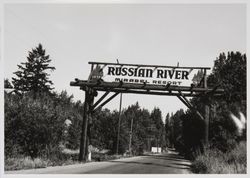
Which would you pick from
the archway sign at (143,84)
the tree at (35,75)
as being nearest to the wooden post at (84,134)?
the archway sign at (143,84)

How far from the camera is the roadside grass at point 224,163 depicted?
14930mm

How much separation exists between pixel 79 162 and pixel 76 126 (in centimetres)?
2282

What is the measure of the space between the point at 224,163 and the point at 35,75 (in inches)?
1768

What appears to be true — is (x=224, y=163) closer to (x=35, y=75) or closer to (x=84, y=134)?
(x=84, y=134)

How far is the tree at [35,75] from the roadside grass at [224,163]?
130 ft

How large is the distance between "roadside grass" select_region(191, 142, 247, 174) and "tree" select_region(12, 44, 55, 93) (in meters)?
39.5

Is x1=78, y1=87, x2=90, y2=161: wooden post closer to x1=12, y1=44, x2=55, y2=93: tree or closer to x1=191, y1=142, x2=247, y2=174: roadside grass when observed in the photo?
x1=191, y1=142, x2=247, y2=174: roadside grass

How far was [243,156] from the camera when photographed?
16594mm

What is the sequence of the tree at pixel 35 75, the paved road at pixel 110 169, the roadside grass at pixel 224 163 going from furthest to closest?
1. the tree at pixel 35 75
2. the paved road at pixel 110 169
3. the roadside grass at pixel 224 163

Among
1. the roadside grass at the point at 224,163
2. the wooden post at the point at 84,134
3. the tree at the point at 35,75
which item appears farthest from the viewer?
the tree at the point at 35,75

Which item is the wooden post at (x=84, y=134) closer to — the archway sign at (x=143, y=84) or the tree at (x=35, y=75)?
the archway sign at (x=143, y=84)

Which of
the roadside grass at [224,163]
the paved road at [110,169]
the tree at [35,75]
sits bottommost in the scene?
the paved road at [110,169]

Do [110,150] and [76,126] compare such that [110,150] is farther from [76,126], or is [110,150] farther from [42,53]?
[42,53]

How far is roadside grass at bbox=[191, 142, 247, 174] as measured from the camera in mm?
14930
